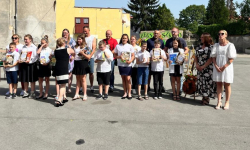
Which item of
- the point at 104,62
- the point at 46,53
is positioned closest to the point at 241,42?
the point at 104,62

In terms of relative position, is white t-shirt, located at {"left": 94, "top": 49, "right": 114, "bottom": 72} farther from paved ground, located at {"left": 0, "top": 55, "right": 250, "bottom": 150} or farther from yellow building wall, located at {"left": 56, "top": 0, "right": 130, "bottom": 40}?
yellow building wall, located at {"left": 56, "top": 0, "right": 130, "bottom": 40}

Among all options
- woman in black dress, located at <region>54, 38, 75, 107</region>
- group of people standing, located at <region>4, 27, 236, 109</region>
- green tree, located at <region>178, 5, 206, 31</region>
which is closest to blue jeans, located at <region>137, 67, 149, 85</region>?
group of people standing, located at <region>4, 27, 236, 109</region>

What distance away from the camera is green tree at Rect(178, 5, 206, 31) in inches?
3786

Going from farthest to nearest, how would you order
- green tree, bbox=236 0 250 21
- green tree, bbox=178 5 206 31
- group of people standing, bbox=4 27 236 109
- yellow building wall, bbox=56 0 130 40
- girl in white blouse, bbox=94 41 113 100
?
green tree, bbox=178 5 206 31 → yellow building wall, bbox=56 0 130 40 → green tree, bbox=236 0 250 21 → girl in white blouse, bbox=94 41 113 100 → group of people standing, bbox=4 27 236 109

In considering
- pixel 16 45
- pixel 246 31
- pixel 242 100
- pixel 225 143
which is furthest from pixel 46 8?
pixel 246 31

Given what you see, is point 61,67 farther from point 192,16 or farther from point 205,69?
point 192,16

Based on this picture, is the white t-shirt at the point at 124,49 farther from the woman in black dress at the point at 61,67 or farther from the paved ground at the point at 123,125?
the woman in black dress at the point at 61,67

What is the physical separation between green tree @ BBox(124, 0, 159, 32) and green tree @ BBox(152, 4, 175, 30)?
1819 mm

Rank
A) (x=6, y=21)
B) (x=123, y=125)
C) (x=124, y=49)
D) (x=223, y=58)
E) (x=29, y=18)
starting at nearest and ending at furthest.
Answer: (x=123, y=125)
(x=223, y=58)
(x=124, y=49)
(x=6, y=21)
(x=29, y=18)

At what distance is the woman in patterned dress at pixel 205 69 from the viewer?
21.5 feet

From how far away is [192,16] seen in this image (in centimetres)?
10044

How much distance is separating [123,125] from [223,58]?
3015 mm

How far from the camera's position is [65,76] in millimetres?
6484

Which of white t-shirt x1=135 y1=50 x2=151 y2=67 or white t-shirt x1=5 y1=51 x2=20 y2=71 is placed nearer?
white t-shirt x1=135 y1=50 x2=151 y2=67
